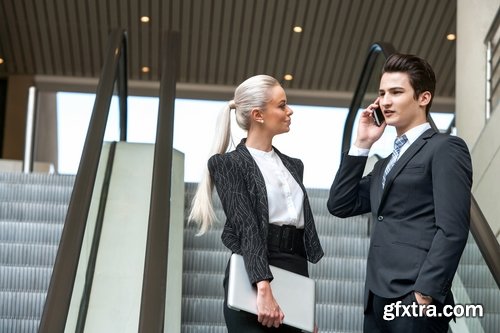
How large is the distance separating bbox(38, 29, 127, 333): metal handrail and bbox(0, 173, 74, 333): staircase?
100 centimetres

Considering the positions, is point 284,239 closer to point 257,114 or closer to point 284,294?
point 284,294

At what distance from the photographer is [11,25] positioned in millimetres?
14336

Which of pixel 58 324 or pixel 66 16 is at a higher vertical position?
pixel 66 16

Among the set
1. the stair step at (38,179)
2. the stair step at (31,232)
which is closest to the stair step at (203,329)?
the stair step at (31,232)

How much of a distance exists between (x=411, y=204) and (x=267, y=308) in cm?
57

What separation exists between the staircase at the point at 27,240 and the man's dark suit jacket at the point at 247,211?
2.17 m

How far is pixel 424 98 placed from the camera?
3.49 metres

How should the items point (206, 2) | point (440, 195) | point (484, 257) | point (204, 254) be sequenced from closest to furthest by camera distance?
point (440, 195), point (484, 257), point (204, 254), point (206, 2)

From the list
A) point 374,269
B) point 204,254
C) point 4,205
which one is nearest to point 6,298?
point 204,254

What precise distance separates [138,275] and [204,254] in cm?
90

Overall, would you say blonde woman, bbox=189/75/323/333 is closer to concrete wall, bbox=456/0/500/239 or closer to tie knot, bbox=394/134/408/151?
tie knot, bbox=394/134/408/151

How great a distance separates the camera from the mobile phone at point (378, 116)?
365 cm

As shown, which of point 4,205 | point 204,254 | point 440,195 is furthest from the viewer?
point 4,205

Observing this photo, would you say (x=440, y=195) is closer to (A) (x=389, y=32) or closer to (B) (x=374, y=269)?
(B) (x=374, y=269)
